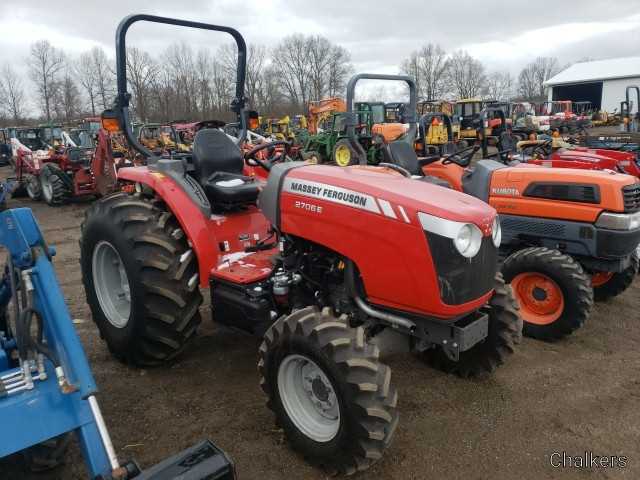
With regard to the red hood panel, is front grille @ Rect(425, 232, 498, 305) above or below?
below

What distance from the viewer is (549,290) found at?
4.13m

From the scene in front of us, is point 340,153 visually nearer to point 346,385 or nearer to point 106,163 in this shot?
point 106,163

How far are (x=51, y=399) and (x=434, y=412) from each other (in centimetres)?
207

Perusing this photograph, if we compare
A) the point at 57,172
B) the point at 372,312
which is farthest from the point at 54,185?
the point at 372,312

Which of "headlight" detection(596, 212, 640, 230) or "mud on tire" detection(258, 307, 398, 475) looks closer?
"mud on tire" detection(258, 307, 398, 475)

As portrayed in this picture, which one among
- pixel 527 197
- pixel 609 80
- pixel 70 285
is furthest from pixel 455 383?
pixel 609 80

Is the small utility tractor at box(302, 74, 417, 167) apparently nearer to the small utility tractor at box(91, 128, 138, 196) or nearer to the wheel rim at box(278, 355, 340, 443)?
the small utility tractor at box(91, 128, 138, 196)

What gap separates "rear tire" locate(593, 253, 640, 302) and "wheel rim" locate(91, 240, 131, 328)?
4.24 meters

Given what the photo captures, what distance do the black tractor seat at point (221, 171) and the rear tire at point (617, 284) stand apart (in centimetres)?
347

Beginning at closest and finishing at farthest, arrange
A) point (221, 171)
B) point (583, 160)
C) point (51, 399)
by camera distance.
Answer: point (51, 399) < point (221, 171) < point (583, 160)

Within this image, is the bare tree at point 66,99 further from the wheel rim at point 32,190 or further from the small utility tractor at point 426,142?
the small utility tractor at point 426,142

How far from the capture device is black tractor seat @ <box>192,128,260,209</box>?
134 inches

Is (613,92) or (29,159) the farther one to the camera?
(613,92)

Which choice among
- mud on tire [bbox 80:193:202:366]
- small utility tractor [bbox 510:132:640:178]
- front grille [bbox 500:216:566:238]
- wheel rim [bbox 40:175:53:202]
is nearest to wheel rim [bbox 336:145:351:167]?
wheel rim [bbox 40:175:53:202]
